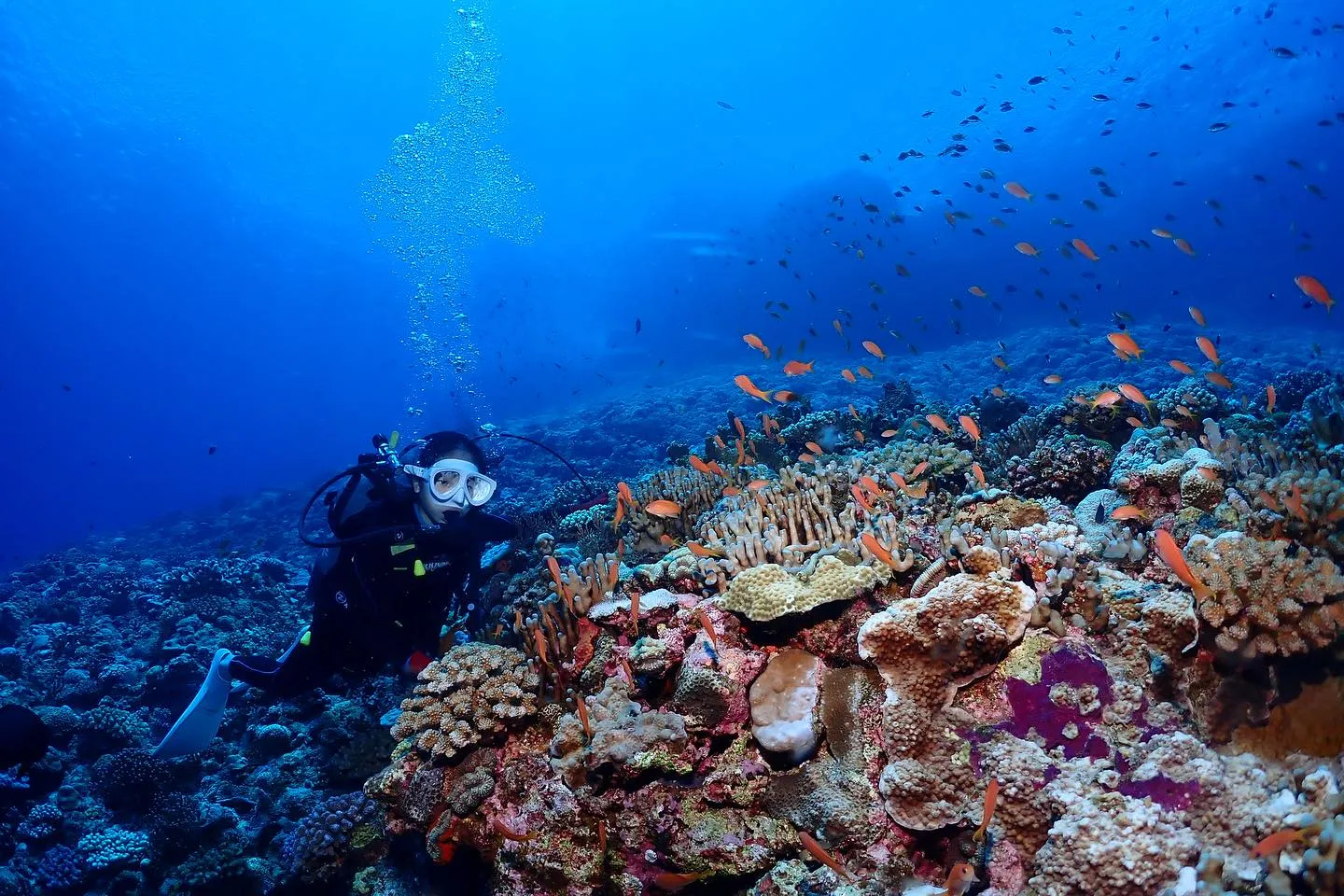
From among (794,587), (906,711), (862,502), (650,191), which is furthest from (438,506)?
(650,191)

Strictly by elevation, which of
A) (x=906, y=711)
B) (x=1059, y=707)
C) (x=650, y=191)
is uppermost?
(x=650, y=191)

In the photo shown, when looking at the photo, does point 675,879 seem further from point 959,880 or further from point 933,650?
point 933,650

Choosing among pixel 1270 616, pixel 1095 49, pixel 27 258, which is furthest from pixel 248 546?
pixel 27 258

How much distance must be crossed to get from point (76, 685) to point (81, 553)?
1571 centimetres

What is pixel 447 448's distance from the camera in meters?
6.33

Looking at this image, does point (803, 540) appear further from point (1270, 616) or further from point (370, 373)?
point (370, 373)

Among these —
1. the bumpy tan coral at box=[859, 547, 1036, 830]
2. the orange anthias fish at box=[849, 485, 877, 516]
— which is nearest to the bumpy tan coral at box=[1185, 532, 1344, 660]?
the bumpy tan coral at box=[859, 547, 1036, 830]

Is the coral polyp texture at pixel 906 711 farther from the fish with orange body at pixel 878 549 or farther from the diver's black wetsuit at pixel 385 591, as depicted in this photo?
the diver's black wetsuit at pixel 385 591

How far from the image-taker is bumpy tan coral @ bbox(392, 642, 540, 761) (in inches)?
154

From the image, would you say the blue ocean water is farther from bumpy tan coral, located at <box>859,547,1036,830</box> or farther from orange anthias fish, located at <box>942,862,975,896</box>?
orange anthias fish, located at <box>942,862,975,896</box>

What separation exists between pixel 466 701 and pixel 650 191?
103670 mm

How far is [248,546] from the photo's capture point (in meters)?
20.9

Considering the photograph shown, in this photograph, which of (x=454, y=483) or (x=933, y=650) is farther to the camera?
(x=454, y=483)

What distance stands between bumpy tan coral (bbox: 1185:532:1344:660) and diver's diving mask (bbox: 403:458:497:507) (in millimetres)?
5529
